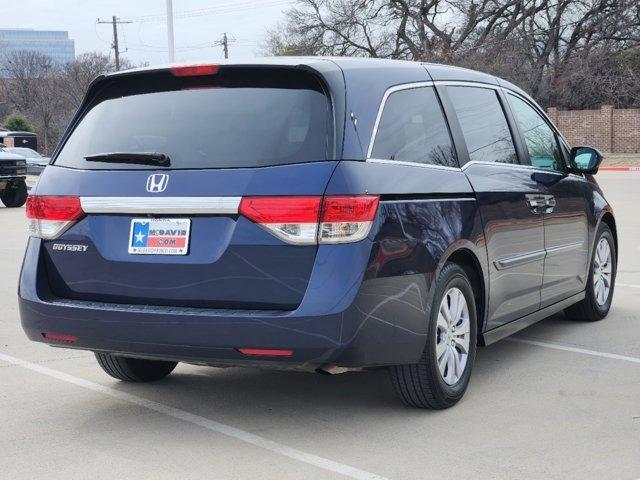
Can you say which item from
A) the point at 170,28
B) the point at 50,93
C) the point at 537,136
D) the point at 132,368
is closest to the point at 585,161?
the point at 537,136

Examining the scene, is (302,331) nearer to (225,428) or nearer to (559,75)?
(225,428)

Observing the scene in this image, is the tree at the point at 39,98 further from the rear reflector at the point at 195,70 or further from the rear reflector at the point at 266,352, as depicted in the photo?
the rear reflector at the point at 266,352

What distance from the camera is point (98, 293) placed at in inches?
192

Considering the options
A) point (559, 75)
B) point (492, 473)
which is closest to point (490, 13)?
point (559, 75)

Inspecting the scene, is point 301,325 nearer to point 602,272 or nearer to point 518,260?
point 518,260

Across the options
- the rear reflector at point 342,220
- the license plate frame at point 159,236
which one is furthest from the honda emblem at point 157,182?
the rear reflector at point 342,220

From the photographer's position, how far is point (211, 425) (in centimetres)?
501

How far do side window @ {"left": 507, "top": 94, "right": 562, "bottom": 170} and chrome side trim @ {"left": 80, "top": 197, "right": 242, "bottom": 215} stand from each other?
103 inches

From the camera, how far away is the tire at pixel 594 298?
7.46 m

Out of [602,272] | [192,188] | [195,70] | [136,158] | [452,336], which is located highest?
[195,70]

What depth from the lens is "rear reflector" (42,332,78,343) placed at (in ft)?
16.1

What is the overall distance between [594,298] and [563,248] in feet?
3.21

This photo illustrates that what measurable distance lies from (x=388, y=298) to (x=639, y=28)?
55.4 meters

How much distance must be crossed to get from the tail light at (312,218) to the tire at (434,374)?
73 centimetres
